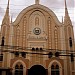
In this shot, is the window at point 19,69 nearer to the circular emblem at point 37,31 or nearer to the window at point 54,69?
the window at point 54,69

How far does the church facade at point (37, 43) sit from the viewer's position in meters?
27.9

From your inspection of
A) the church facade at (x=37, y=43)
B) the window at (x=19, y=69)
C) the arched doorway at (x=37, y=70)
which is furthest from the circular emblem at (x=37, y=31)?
the window at (x=19, y=69)

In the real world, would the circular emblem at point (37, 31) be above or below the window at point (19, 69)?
above

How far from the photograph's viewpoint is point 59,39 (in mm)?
29578

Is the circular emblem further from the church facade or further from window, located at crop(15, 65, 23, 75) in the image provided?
window, located at crop(15, 65, 23, 75)

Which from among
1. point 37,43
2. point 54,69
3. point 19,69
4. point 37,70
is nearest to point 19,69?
point 19,69

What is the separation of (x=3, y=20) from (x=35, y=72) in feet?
31.6

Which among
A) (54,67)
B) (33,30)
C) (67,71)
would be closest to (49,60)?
(54,67)

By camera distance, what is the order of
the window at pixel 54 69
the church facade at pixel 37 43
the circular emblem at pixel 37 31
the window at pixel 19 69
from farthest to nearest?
Result: the circular emblem at pixel 37 31 < the window at pixel 54 69 < the church facade at pixel 37 43 < the window at pixel 19 69

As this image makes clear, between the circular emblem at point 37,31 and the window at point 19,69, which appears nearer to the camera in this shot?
the window at point 19,69

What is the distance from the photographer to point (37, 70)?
28.2 m

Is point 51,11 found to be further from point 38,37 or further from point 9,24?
point 9,24

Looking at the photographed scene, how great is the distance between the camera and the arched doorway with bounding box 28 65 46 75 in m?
28.0

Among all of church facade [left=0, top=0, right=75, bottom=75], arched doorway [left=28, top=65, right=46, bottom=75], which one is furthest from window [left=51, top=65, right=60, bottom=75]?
arched doorway [left=28, top=65, right=46, bottom=75]
